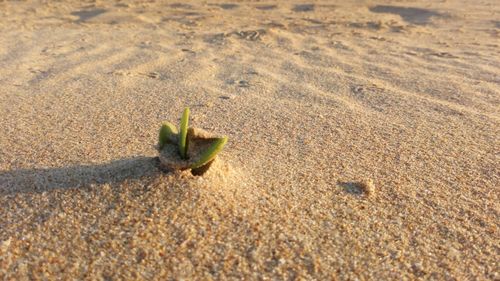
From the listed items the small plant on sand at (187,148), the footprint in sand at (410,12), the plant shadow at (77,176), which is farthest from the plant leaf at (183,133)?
the footprint in sand at (410,12)

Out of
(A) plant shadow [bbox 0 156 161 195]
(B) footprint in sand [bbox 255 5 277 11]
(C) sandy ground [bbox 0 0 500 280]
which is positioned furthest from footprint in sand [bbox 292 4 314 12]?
(A) plant shadow [bbox 0 156 161 195]

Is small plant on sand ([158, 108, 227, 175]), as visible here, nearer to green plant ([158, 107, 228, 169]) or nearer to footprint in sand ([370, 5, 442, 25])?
green plant ([158, 107, 228, 169])

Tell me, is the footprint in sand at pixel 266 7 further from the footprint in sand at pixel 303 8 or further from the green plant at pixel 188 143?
the green plant at pixel 188 143

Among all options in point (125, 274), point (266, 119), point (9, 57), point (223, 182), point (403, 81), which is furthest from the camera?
point (9, 57)

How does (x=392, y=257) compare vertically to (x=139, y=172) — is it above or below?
below

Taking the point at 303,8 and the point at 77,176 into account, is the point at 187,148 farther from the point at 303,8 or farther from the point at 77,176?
the point at 303,8

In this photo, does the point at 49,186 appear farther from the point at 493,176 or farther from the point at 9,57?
the point at 9,57

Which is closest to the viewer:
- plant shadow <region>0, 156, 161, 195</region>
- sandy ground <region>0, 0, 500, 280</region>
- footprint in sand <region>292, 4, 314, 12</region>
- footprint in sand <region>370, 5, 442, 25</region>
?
sandy ground <region>0, 0, 500, 280</region>

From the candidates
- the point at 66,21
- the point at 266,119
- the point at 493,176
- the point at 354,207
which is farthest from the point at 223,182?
the point at 66,21
